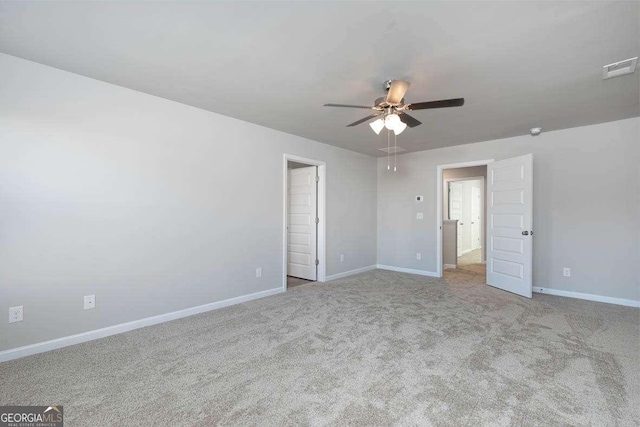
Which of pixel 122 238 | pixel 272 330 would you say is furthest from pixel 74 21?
pixel 272 330

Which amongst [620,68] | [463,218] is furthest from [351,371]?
[463,218]

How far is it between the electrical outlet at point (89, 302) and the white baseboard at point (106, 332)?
0.23m

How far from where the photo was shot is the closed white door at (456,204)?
758cm

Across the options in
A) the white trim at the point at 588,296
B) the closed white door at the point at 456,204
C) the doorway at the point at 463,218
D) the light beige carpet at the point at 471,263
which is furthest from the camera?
the closed white door at the point at 456,204


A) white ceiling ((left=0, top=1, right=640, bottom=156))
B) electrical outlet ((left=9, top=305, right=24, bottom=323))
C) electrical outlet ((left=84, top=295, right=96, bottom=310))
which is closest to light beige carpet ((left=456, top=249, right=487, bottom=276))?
white ceiling ((left=0, top=1, right=640, bottom=156))

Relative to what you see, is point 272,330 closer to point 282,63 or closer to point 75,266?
point 75,266

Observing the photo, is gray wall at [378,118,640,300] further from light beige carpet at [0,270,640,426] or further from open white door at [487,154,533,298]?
light beige carpet at [0,270,640,426]

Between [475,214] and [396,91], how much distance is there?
7813mm

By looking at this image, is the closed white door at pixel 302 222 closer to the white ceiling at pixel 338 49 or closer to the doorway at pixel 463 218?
the white ceiling at pixel 338 49

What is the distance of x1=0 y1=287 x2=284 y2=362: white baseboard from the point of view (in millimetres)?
2316

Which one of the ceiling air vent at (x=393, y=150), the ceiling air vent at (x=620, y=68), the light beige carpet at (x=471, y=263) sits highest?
the ceiling air vent at (x=620, y=68)

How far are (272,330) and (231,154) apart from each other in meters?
2.21

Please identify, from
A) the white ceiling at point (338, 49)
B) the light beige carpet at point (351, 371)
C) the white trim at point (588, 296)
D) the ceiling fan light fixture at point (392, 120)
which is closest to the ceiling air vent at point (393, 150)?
the white ceiling at point (338, 49)

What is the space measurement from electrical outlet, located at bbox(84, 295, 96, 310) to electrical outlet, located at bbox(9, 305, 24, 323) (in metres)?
0.41
